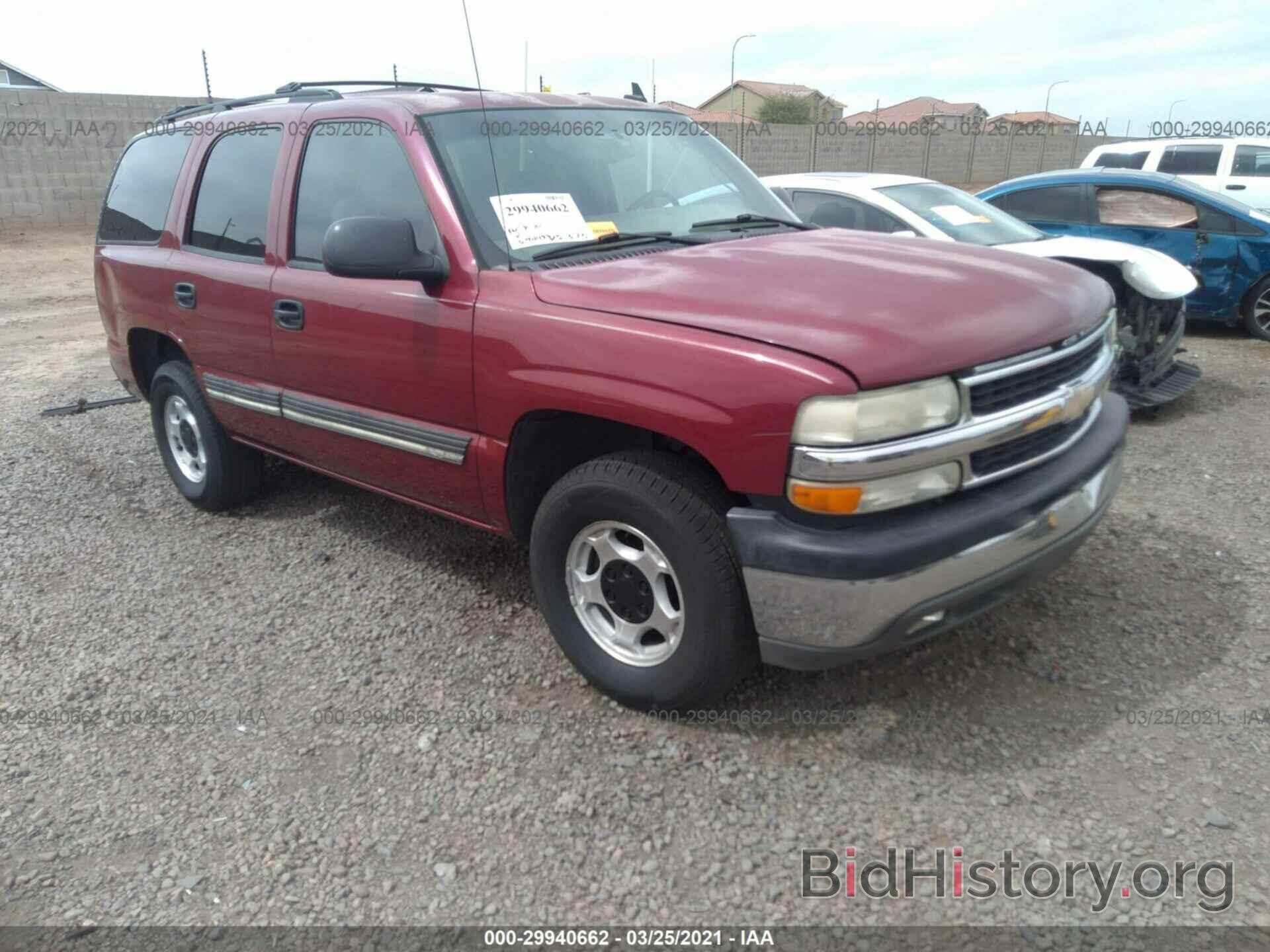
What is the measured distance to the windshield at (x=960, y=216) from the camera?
6418mm

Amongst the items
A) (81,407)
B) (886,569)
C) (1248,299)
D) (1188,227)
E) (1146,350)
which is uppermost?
(1188,227)

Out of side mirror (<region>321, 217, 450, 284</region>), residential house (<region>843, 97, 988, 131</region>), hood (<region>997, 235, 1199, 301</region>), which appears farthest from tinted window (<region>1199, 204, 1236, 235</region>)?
residential house (<region>843, 97, 988, 131</region>)

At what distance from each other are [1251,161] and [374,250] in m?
12.3

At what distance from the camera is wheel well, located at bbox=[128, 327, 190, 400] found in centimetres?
489

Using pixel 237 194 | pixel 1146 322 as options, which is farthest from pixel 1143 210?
pixel 237 194

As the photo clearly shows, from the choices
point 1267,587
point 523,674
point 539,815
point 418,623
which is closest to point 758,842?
point 539,815

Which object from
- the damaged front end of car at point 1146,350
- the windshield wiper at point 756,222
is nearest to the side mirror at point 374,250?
the windshield wiper at point 756,222

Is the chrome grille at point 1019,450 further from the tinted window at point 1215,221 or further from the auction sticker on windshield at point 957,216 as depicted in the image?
the tinted window at point 1215,221

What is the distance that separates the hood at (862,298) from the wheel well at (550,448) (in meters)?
0.39

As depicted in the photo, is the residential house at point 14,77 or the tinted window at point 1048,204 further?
the residential house at point 14,77

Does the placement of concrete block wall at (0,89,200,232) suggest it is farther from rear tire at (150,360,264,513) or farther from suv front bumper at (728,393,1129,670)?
suv front bumper at (728,393,1129,670)

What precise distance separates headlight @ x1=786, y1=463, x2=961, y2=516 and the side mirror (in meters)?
1.44

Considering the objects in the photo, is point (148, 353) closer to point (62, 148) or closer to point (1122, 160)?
point (1122, 160)

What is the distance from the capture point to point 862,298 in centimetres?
259
